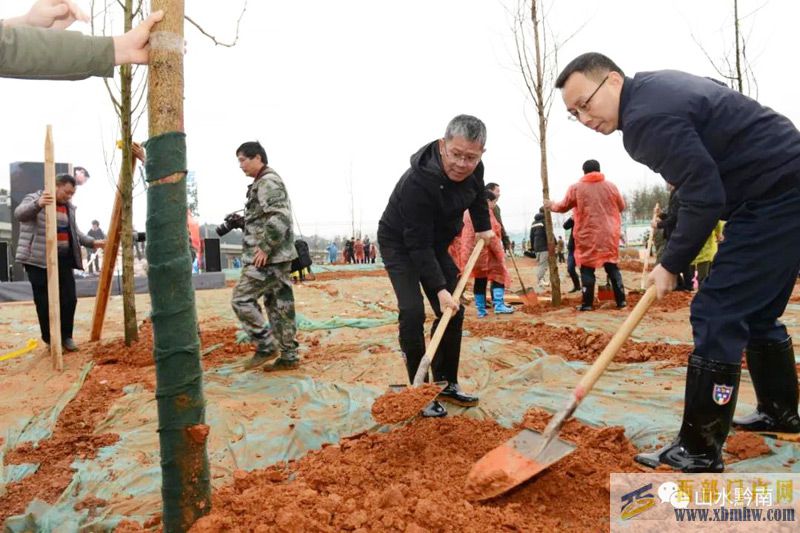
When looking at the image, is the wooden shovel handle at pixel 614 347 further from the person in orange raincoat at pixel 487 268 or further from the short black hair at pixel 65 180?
the short black hair at pixel 65 180

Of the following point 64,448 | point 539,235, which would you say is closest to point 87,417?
point 64,448

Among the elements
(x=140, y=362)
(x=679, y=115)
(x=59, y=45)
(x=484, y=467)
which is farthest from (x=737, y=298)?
(x=140, y=362)

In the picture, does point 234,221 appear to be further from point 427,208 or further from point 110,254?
point 427,208

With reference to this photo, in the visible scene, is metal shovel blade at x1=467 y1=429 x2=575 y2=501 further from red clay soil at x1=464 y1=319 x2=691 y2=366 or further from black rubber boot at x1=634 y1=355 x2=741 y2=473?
red clay soil at x1=464 y1=319 x2=691 y2=366

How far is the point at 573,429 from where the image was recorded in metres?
2.83

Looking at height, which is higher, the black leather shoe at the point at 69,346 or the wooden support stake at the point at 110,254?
the wooden support stake at the point at 110,254

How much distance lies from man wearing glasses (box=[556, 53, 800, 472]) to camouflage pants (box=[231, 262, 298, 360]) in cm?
304

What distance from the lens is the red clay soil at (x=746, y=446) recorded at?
244cm

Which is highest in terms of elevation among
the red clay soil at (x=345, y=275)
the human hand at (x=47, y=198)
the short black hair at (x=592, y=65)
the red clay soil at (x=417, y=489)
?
the short black hair at (x=592, y=65)

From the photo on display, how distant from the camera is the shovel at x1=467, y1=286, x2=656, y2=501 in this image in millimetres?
2137

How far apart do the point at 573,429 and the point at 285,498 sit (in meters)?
1.48

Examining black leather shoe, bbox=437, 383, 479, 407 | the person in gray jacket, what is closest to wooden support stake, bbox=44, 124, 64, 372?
the person in gray jacket

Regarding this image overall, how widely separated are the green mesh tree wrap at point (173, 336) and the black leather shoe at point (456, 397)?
170 centimetres

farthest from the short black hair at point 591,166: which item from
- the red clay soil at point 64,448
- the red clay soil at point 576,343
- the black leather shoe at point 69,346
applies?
the black leather shoe at point 69,346
